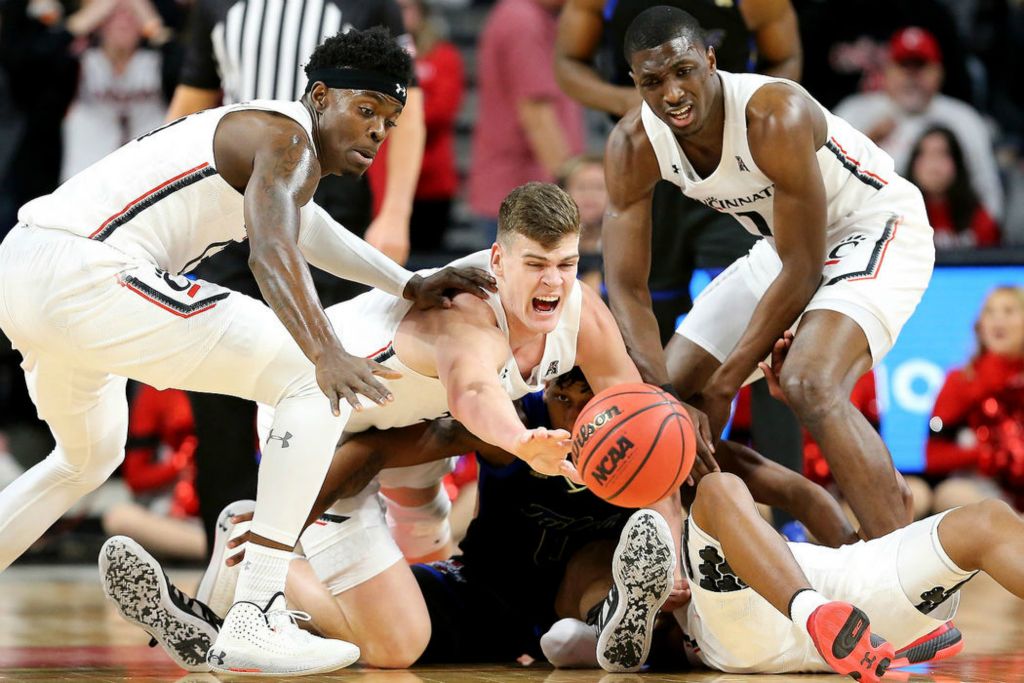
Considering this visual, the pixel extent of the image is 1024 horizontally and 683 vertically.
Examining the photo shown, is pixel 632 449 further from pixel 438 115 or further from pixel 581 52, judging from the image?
pixel 438 115

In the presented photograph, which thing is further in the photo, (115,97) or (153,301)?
(115,97)

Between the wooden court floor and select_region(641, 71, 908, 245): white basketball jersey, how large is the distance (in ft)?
5.13

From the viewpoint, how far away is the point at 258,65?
586 centimetres

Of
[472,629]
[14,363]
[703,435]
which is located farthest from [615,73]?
[14,363]

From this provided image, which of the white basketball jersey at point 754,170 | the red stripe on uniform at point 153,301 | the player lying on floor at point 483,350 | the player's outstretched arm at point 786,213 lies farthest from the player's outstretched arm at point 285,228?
the player's outstretched arm at point 786,213

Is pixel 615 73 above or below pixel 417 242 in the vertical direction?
above

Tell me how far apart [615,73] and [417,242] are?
8.88 feet

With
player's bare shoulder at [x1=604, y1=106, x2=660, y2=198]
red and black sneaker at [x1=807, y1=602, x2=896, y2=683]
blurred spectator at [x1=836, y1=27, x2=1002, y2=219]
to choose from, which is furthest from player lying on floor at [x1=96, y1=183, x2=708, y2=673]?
blurred spectator at [x1=836, y1=27, x2=1002, y2=219]

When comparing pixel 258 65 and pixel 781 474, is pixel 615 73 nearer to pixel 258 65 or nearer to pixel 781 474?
pixel 258 65

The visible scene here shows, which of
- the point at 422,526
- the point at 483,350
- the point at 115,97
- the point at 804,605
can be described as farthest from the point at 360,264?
the point at 115,97

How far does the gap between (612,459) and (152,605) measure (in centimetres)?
146

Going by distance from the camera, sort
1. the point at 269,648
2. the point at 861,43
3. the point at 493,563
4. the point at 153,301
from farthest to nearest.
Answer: the point at 861,43 < the point at 493,563 < the point at 153,301 < the point at 269,648

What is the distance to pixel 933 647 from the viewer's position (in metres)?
4.29

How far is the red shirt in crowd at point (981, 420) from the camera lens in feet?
25.5
